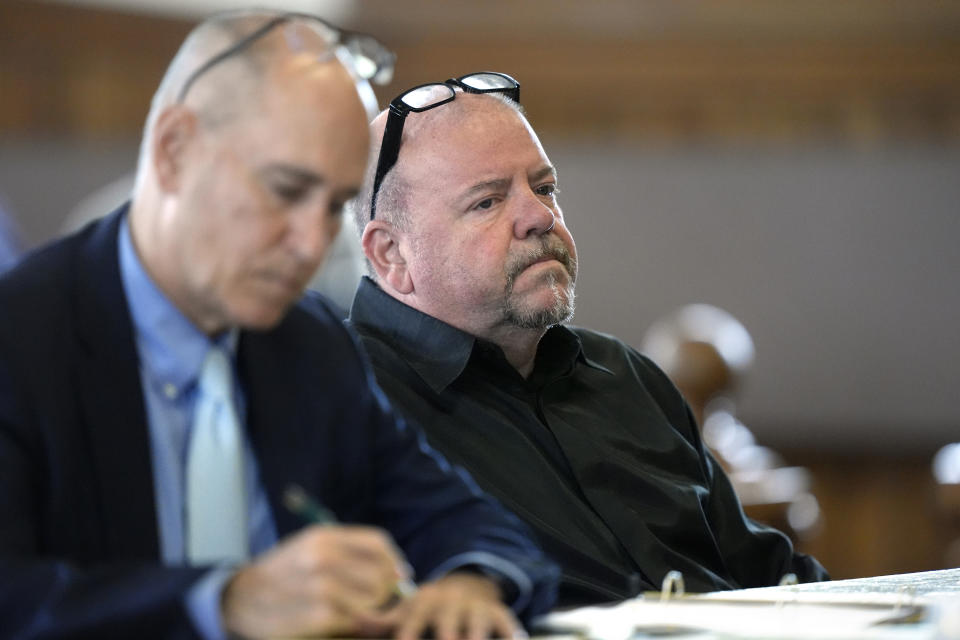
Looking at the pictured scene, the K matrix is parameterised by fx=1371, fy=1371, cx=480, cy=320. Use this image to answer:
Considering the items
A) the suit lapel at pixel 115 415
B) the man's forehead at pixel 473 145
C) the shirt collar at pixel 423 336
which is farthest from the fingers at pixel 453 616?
the man's forehead at pixel 473 145

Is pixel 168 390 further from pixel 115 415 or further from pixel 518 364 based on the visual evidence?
pixel 518 364

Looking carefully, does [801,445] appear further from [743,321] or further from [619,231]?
[619,231]

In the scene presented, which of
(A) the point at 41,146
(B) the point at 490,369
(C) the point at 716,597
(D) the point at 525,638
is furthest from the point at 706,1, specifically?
(D) the point at 525,638

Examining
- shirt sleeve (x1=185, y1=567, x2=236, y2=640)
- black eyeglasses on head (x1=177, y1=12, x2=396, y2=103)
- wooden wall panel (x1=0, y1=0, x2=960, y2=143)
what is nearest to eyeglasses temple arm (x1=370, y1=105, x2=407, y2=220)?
black eyeglasses on head (x1=177, y1=12, x2=396, y2=103)

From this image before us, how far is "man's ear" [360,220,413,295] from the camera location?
241 cm

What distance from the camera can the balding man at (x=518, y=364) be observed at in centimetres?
212

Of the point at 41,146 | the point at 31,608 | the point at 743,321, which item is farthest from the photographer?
the point at 743,321

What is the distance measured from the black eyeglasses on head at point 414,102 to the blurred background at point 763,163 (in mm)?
2743

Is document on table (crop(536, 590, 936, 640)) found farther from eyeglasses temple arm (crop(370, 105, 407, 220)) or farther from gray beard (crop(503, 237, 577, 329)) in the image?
eyeglasses temple arm (crop(370, 105, 407, 220))

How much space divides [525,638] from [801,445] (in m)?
4.32

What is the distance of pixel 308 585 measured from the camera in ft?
3.77

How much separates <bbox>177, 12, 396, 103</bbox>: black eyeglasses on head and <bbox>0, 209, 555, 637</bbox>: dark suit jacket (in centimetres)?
20

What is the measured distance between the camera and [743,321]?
532cm

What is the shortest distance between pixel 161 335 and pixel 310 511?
0.25 m
